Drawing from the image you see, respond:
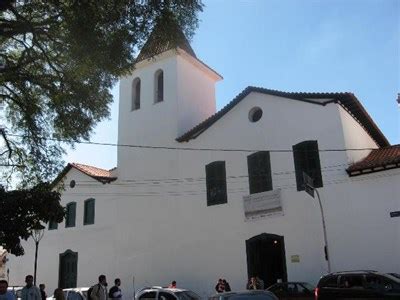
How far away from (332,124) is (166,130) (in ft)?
33.6

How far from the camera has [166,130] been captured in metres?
28.2

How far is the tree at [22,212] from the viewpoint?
12508 mm

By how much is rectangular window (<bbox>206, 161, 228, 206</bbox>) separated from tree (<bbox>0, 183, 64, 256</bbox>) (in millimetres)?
11786

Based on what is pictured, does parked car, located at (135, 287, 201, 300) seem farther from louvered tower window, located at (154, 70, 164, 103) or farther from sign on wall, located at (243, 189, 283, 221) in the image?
louvered tower window, located at (154, 70, 164, 103)

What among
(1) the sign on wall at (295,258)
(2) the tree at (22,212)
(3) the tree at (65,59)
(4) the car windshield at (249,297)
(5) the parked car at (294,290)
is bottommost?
(5) the parked car at (294,290)

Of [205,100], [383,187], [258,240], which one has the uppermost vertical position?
[205,100]

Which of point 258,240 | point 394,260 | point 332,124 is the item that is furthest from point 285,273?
point 332,124

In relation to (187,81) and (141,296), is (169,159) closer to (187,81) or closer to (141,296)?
(187,81)

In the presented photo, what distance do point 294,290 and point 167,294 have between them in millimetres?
5317

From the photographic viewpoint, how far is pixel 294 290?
18422mm

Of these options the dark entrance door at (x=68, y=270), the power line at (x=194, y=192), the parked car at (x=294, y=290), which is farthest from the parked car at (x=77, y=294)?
the dark entrance door at (x=68, y=270)

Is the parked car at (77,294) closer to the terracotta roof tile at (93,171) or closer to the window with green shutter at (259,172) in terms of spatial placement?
the window with green shutter at (259,172)

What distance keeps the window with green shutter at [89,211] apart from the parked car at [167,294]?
14.2 m

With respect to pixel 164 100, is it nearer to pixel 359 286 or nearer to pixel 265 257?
pixel 265 257
